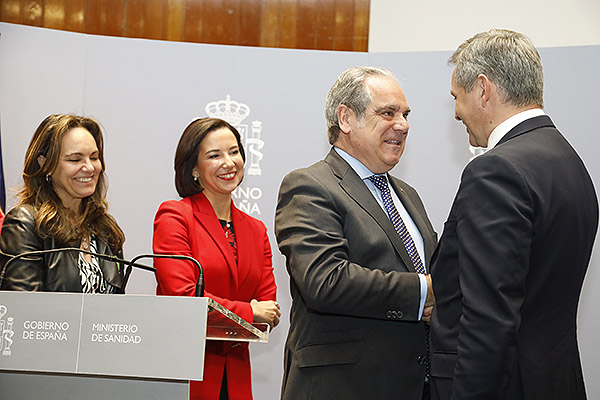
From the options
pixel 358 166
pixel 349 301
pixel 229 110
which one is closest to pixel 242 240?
pixel 358 166

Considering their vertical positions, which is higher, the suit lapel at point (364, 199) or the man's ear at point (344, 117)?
the man's ear at point (344, 117)

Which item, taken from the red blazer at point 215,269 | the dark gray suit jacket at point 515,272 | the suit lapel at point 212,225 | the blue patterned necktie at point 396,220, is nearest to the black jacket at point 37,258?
the red blazer at point 215,269

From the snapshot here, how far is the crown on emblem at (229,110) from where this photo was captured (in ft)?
14.4

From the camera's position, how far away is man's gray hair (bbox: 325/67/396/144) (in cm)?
263

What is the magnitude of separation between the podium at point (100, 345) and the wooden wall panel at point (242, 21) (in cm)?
365

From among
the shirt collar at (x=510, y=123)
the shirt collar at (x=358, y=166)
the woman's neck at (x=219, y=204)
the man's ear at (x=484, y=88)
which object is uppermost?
the man's ear at (x=484, y=88)

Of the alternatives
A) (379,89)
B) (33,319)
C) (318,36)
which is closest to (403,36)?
(318,36)

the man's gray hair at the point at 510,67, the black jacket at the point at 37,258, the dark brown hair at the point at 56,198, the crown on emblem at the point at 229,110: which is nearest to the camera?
the man's gray hair at the point at 510,67

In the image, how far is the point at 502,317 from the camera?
173cm

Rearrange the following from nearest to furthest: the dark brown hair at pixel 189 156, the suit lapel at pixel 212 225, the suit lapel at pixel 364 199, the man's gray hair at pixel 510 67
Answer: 1. the man's gray hair at pixel 510 67
2. the suit lapel at pixel 364 199
3. the suit lapel at pixel 212 225
4. the dark brown hair at pixel 189 156

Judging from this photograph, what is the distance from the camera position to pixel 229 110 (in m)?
4.40

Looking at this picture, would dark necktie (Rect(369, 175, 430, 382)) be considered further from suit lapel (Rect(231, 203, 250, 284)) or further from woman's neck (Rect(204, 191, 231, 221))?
woman's neck (Rect(204, 191, 231, 221))

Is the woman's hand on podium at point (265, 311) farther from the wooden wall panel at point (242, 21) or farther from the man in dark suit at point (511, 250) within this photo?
the wooden wall panel at point (242, 21)

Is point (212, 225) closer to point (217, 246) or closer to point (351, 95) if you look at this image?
point (217, 246)
